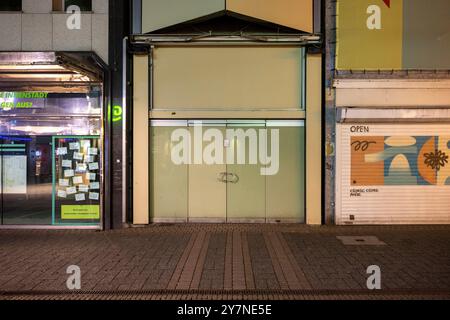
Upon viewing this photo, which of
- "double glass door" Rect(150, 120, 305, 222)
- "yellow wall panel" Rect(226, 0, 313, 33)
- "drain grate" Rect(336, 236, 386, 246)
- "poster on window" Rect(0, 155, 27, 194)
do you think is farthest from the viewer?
"double glass door" Rect(150, 120, 305, 222)

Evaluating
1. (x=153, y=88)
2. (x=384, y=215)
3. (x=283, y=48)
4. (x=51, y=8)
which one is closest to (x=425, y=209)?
(x=384, y=215)

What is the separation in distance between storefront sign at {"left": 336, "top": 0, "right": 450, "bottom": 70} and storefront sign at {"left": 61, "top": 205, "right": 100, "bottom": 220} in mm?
7884

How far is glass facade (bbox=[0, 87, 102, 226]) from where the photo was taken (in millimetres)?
11000

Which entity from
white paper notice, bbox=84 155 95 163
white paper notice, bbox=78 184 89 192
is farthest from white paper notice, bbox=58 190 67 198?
white paper notice, bbox=84 155 95 163

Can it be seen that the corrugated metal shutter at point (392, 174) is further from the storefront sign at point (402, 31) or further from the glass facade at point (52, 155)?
the glass facade at point (52, 155)

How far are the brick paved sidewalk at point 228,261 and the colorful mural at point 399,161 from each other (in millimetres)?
1258

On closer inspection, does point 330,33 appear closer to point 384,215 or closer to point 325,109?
point 325,109

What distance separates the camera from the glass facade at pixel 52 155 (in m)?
11.0

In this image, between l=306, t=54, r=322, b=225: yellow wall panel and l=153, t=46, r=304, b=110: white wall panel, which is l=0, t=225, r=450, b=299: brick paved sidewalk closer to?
l=306, t=54, r=322, b=225: yellow wall panel

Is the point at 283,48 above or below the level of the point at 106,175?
above

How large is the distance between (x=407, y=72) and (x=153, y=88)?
21.9 feet

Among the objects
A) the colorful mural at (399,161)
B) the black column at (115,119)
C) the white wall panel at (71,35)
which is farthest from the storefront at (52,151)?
the colorful mural at (399,161)

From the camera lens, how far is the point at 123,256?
26.5 feet

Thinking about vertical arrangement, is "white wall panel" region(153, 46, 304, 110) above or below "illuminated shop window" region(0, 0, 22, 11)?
below
